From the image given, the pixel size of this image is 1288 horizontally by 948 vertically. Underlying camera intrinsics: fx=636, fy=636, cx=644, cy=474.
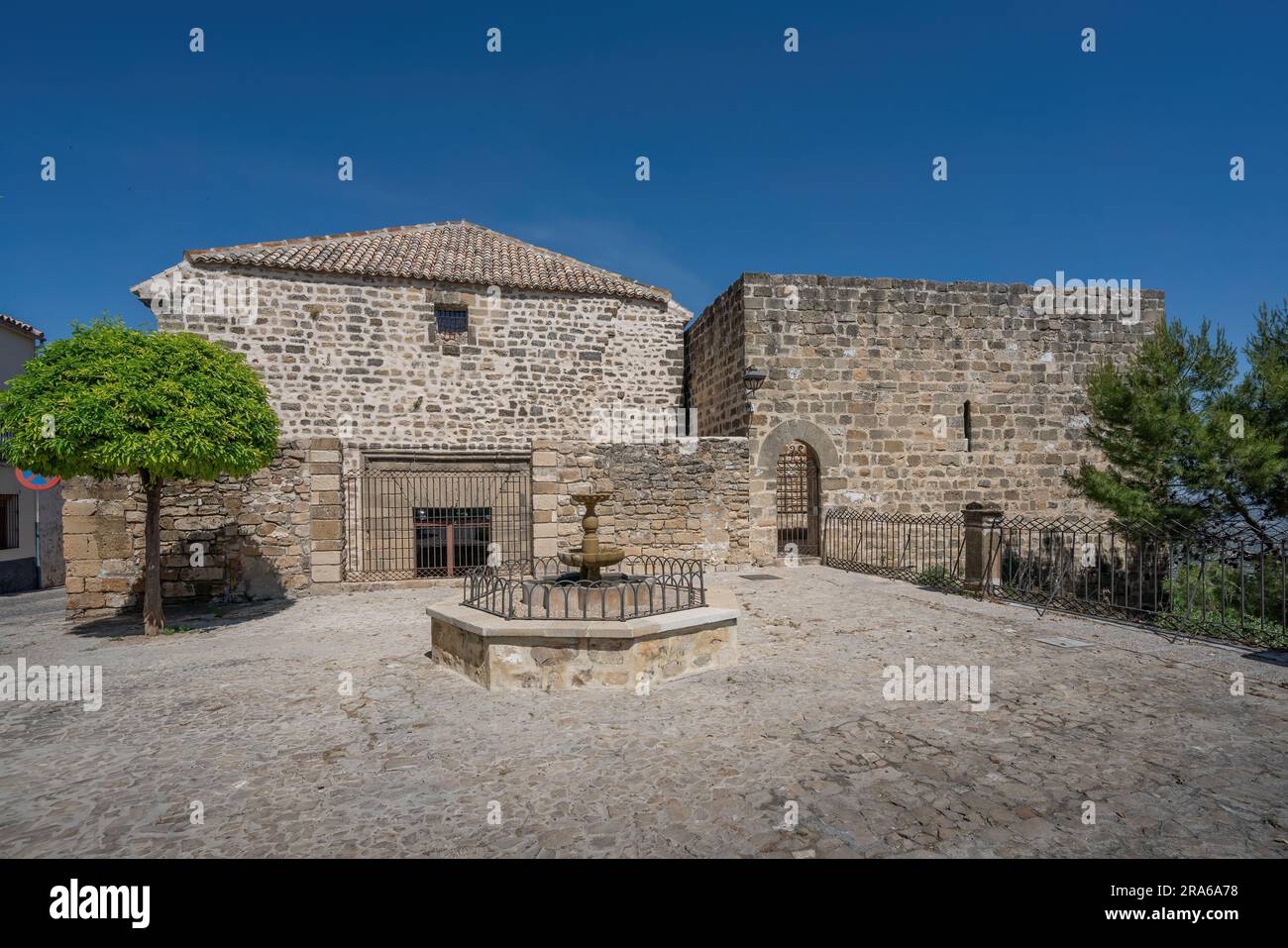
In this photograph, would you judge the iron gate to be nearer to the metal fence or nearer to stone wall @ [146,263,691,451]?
stone wall @ [146,263,691,451]

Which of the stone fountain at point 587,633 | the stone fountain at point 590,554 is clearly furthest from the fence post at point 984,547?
the stone fountain at point 590,554

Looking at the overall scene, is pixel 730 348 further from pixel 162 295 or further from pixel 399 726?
pixel 162 295

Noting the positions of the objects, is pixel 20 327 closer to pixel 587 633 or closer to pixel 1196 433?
pixel 587 633

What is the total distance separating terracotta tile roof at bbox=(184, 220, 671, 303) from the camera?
1380 centimetres

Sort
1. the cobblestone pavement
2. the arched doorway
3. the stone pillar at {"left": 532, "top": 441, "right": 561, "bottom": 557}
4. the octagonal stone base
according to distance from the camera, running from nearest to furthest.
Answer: the cobblestone pavement < the octagonal stone base < the stone pillar at {"left": 532, "top": 441, "right": 561, "bottom": 557} < the arched doorway

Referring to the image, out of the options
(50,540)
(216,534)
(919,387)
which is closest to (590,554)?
(216,534)

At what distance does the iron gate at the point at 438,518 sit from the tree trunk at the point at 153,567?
12.7 ft

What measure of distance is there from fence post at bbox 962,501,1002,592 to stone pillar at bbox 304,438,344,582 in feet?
34.1

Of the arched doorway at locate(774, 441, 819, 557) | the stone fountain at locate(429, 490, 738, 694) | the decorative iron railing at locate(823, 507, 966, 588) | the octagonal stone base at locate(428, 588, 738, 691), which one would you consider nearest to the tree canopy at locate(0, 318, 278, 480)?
the stone fountain at locate(429, 490, 738, 694)

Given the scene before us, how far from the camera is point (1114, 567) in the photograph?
317 inches

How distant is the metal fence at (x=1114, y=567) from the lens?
7008 mm

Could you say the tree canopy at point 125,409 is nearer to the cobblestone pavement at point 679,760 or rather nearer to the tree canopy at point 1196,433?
the cobblestone pavement at point 679,760

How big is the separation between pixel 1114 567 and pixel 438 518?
11393mm
